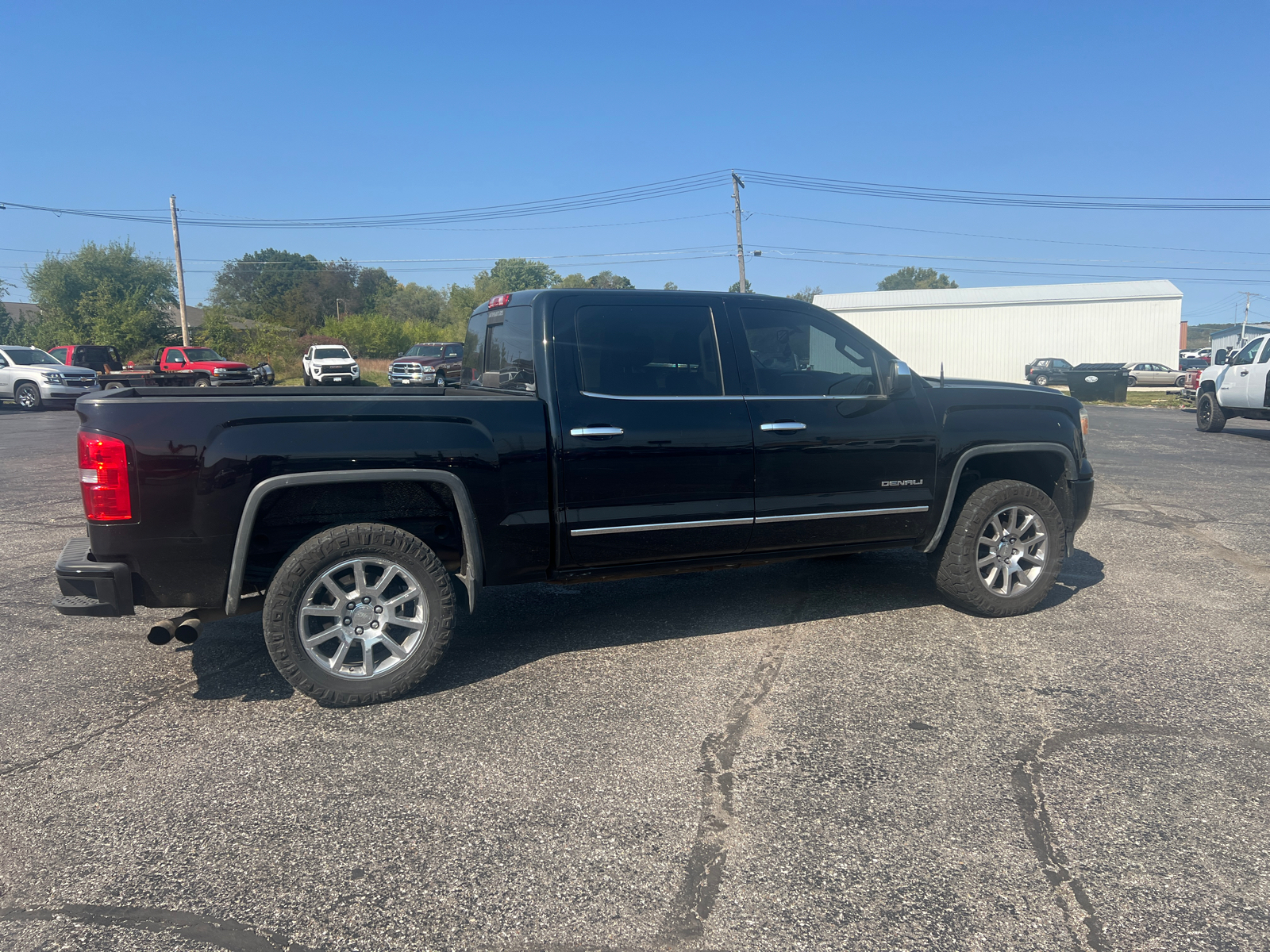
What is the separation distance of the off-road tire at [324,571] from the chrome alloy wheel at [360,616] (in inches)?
1.0

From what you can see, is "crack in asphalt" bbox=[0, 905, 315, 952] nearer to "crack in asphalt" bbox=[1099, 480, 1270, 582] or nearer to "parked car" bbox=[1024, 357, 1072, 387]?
"crack in asphalt" bbox=[1099, 480, 1270, 582]

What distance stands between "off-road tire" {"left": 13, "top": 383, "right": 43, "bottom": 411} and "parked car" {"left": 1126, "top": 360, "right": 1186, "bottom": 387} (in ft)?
149

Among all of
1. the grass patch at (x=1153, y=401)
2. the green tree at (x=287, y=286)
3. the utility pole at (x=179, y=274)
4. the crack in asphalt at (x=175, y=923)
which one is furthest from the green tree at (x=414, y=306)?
the crack in asphalt at (x=175, y=923)

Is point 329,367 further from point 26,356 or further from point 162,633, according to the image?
point 162,633

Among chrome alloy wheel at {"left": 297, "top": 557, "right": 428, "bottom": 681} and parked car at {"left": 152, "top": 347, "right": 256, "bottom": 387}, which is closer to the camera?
chrome alloy wheel at {"left": 297, "top": 557, "right": 428, "bottom": 681}

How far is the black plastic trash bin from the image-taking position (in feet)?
99.9

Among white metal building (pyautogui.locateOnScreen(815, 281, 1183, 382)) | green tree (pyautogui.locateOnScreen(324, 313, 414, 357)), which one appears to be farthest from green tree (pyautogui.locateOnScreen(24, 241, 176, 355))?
white metal building (pyautogui.locateOnScreen(815, 281, 1183, 382))

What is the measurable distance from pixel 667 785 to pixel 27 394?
28508 mm

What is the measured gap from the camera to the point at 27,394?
25.2 m

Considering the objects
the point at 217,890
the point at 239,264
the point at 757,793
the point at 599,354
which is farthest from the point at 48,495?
the point at 239,264

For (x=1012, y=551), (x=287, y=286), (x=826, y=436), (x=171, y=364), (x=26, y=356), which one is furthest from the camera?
(x=287, y=286)

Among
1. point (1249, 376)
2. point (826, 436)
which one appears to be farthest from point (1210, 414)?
point (826, 436)

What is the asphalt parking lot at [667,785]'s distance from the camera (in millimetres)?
2564

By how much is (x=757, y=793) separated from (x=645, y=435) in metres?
1.90
